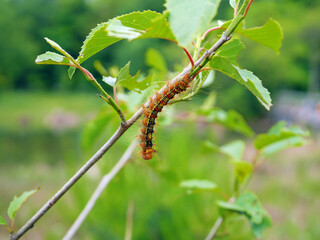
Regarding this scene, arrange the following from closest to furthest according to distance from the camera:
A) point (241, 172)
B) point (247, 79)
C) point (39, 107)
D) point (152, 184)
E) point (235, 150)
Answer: point (247, 79) < point (241, 172) < point (235, 150) < point (152, 184) < point (39, 107)

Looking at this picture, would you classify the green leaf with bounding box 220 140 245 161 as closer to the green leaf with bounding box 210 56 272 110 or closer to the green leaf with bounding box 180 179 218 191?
the green leaf with bounding box 180 179 218 191

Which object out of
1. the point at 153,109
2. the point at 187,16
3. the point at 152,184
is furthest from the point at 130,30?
the point at 152,184

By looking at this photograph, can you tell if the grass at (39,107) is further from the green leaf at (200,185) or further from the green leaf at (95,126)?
the green leaf at (200,185)

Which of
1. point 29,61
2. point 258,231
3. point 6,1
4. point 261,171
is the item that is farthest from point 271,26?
point 6,1

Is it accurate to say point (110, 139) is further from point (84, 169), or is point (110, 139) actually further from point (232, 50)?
point (232, 50)

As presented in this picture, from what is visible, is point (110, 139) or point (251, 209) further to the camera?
point (251, 209)

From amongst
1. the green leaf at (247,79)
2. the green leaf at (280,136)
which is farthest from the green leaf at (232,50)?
the green leaf at (280,136)

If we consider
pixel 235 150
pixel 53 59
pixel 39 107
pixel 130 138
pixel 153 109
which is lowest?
pixel 39 107

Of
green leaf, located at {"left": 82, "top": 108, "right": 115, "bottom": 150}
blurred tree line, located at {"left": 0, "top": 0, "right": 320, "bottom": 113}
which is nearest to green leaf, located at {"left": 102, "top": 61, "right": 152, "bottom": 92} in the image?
green leaf, located at {"left": 82, "top": 108, "right": 115, "bottom": 150}
